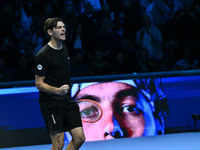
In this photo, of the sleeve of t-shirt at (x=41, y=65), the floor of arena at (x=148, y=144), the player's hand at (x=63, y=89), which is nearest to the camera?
the player's hand at (x=63, y=89)

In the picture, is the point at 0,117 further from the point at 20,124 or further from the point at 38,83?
the point at 38,83

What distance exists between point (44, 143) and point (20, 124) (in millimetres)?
440

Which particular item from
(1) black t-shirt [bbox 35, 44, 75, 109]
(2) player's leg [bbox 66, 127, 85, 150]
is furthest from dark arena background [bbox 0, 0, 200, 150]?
(1) black t-shirt [bbox 35, 44, 75, 109]

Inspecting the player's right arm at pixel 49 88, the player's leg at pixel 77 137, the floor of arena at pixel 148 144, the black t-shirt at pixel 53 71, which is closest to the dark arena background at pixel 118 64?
the floor of arena at pixel 148 144

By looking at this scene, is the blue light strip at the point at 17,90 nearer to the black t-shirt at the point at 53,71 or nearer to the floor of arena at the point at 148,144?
the floor of arena at the point at 148,144

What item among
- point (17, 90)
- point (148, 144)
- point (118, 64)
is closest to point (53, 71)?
point (17, 90)

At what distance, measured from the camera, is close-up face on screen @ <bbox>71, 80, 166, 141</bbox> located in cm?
559

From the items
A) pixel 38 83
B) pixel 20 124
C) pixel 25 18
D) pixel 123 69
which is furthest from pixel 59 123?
pixel 25 18

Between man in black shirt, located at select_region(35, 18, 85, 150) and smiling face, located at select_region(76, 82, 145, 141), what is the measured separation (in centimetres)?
158

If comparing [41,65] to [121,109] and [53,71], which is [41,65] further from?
[121,109]

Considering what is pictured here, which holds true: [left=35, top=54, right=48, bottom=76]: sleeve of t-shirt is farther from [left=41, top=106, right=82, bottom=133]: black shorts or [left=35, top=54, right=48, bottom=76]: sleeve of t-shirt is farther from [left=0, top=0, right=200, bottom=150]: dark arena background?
[left=0, top=0, right=200, bottom=150]: dark arena background

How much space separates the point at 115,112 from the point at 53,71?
6.55 ft

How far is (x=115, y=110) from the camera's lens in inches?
222

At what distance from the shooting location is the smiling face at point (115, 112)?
5602 millimetres
